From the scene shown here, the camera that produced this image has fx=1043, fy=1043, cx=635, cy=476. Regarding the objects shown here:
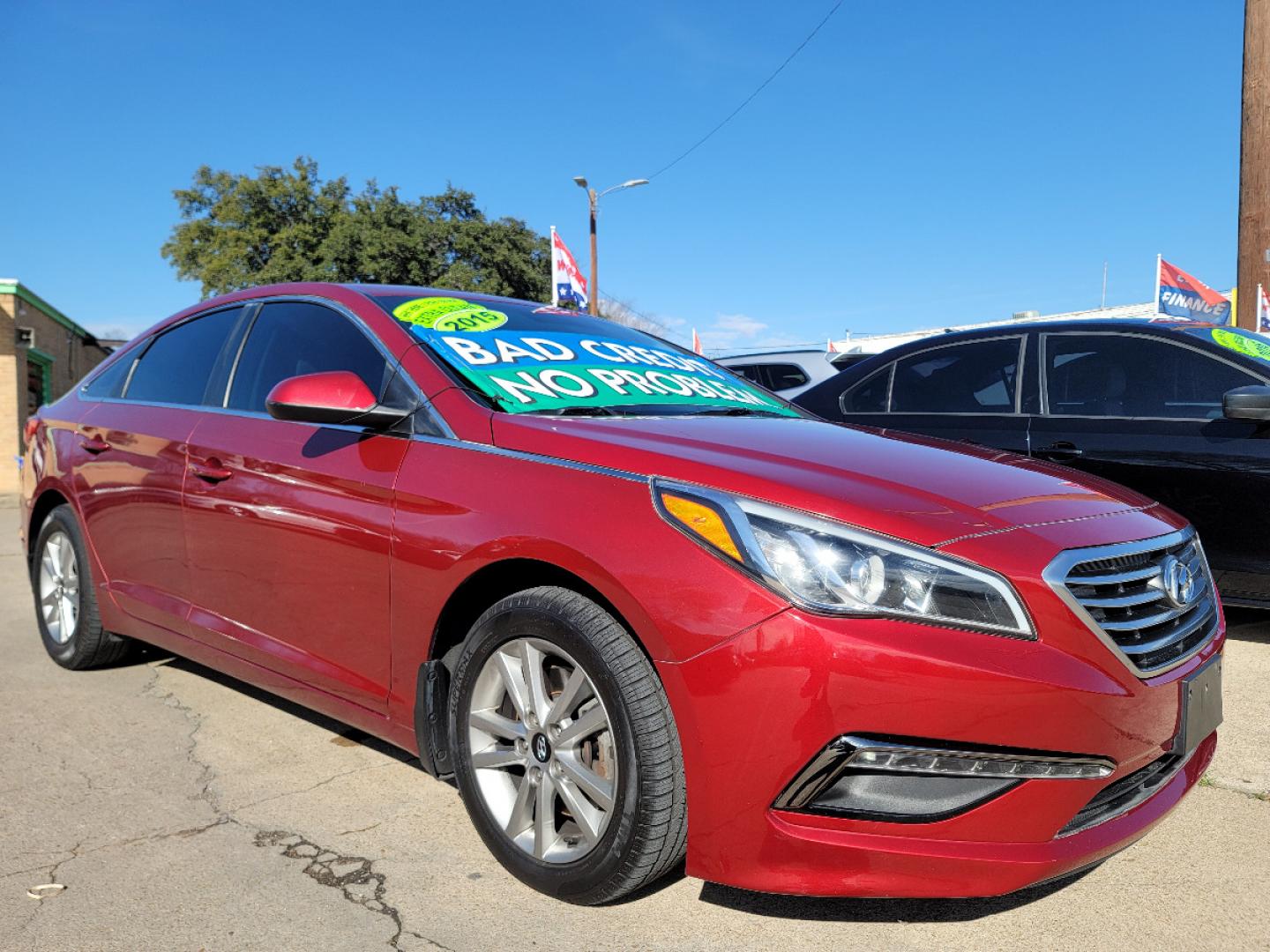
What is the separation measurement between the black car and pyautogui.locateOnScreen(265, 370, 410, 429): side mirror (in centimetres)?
332

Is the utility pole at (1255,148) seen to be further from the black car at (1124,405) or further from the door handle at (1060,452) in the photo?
the door handle at (1060,452)

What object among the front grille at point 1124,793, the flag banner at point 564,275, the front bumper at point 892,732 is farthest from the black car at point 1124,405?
the flag banner at point 564,275

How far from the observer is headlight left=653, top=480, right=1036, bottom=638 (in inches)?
78.8

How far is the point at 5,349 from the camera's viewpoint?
1908cm

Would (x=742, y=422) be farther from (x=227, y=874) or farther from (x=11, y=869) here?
(x=11, y=869)

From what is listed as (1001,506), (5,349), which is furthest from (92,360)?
(1001,506)

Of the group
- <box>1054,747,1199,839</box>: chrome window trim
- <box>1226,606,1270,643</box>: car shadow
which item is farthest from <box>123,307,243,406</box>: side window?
<box>1226,606,1270,643</box>: car shadow

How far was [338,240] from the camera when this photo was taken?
1432 inches

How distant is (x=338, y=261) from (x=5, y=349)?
60.6 feet

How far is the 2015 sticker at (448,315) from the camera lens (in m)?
3.19

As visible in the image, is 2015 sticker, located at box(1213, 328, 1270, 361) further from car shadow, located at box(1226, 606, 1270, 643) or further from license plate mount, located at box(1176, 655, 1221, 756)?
license plate mount, located at box(1176, 655, 1221, 756)

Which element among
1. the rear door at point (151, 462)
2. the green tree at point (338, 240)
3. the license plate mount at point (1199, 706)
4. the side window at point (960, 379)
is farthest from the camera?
the green tree at point (338, 240)

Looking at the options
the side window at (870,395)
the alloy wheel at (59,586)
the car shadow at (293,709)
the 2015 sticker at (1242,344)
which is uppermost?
the 2015 sticker at (1242,344)

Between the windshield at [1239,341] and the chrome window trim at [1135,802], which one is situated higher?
the windshield at [1239,341]
